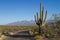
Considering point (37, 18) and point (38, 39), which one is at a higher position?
point (37, 18)

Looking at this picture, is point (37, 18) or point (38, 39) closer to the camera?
point (38, 39)

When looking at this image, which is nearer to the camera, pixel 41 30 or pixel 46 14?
pixel 46 14

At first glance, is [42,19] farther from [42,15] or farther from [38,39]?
[38,39]

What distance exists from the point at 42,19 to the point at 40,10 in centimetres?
179

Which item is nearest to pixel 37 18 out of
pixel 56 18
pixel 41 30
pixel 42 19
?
pixel 42 19

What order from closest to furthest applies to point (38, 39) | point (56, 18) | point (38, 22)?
point (38, 39), point (38, 22), point (56, 18)

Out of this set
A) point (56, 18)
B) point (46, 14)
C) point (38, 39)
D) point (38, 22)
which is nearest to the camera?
point (38, 39)

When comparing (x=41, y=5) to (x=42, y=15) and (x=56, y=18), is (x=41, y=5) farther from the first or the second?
(x=56, y=18)

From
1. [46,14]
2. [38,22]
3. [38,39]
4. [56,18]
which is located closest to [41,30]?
[38,22]

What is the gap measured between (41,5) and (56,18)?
1749cm

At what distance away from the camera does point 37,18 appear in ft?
94.2

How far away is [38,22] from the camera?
2925 centimetres

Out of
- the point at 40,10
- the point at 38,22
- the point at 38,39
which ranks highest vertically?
the point at 40,10

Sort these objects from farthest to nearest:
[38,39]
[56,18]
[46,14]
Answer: [56,18] → [46,14] → [38,39]
